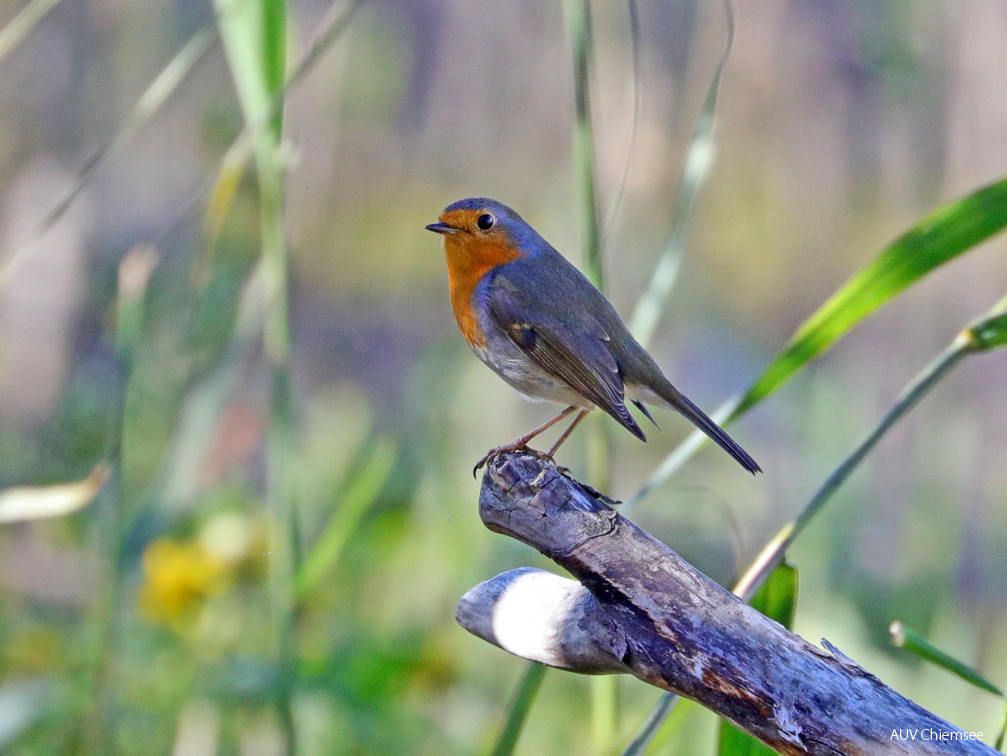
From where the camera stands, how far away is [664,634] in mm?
1350

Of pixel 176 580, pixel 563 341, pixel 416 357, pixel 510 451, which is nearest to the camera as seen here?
pixel 510 451

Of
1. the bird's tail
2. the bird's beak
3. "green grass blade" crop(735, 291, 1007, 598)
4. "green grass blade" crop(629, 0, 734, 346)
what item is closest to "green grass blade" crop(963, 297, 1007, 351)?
"green grass blade" crop(735, 291, 1007, 598)

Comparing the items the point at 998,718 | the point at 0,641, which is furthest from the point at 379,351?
the point at 998,718

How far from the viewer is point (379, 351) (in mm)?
5816

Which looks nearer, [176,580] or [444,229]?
[444,229]

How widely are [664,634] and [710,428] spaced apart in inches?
25.4

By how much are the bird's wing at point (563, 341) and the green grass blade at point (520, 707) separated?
0.66m

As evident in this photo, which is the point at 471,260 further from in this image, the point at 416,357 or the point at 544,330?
the point at 416,357

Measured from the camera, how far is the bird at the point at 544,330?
217cm

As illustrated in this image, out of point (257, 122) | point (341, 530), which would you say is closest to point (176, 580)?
point (341, 530)

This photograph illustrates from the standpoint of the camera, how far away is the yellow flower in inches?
116

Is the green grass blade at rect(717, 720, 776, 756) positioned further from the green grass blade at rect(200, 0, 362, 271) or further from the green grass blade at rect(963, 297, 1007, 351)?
the green grass blade at rect(200, 0, 362, 271)

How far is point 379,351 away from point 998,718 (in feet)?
12.5

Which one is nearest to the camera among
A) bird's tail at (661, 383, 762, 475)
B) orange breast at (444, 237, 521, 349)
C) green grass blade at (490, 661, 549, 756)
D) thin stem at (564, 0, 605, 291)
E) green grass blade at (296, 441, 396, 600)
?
green grass blade at (490, 661, 549, 756)
